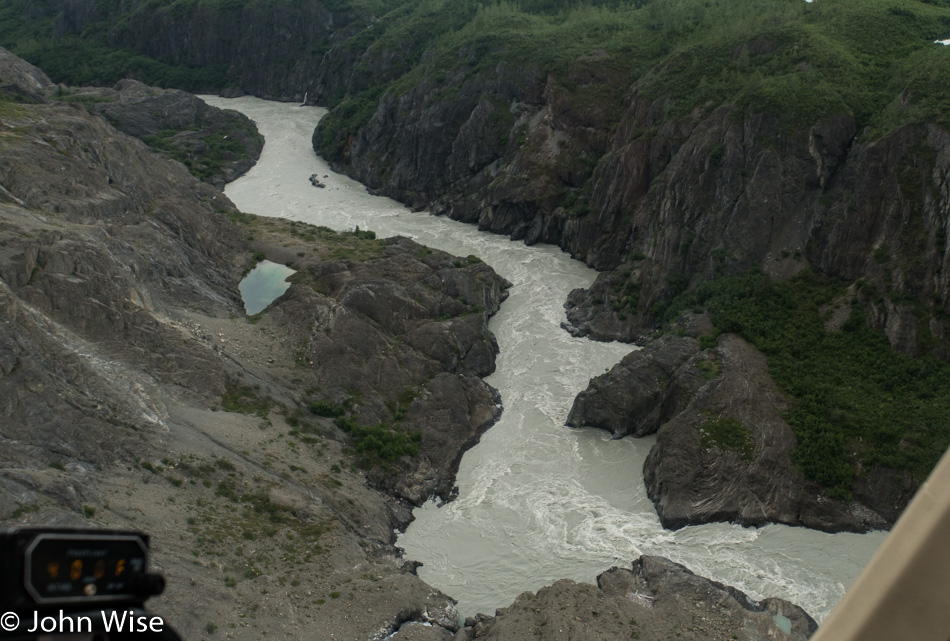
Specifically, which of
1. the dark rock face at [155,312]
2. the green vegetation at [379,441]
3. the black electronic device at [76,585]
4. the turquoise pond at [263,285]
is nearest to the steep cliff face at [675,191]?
the dark rock face at [155,312]

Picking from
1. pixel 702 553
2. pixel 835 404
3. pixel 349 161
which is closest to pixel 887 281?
pixel 835 404

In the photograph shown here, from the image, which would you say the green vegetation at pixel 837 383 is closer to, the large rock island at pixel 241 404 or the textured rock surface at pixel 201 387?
the large rock island at pixel 241 404

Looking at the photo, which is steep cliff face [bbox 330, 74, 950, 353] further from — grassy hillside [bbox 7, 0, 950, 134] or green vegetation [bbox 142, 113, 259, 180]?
green vegetation [bbox 142, 113, 259, 180]

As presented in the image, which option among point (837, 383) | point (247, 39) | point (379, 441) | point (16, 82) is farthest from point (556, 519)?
point (247, 39)

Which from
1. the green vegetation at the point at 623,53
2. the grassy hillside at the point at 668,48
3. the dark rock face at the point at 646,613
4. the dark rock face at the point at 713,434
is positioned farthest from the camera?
the green vegetation at the point at 623,53

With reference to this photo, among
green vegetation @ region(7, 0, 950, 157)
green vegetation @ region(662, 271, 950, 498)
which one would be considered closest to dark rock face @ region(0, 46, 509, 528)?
green vegetation @ region(662, 271, 950, 498)

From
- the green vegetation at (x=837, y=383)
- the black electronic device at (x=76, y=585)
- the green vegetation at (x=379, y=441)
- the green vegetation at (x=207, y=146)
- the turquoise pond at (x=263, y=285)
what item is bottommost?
the green vegetation at (x=207, y=146)
